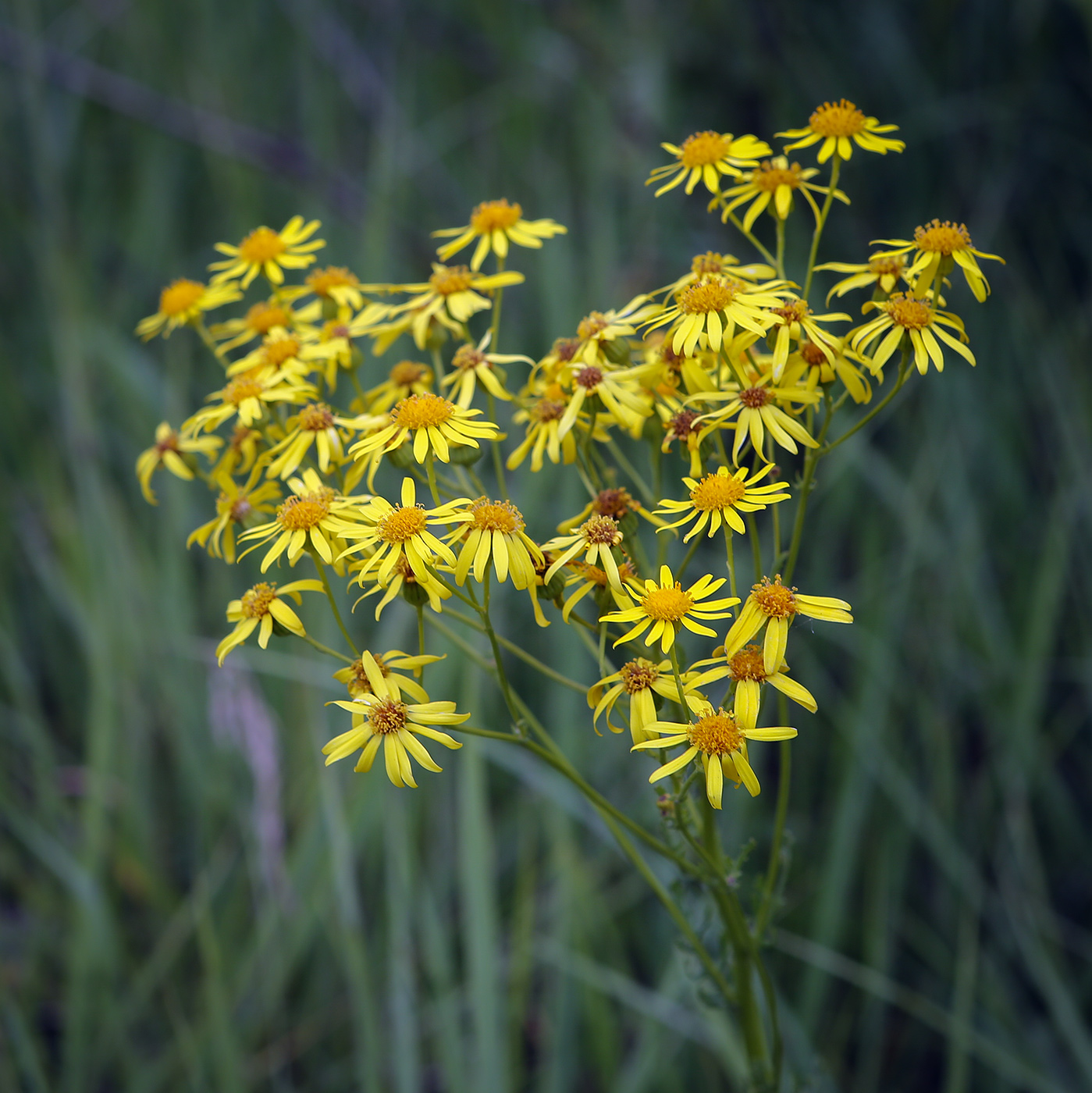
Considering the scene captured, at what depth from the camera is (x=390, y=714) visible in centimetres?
107

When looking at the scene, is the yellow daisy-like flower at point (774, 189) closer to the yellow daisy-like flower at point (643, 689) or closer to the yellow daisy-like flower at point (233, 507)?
the yellow daisy-like flower at point (643, 689)

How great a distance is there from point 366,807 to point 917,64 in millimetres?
3322

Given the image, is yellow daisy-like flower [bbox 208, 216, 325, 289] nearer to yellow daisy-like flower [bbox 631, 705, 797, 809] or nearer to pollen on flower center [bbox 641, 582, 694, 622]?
pollen on flower center [bbox 641, 582, 694, 622]

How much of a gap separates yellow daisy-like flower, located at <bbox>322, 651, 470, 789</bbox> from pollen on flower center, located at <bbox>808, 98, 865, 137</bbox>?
98cm

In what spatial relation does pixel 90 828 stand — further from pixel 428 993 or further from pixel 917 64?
pixel 917 64

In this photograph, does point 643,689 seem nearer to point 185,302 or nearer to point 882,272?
point 882,272

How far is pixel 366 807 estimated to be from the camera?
233 centimetres

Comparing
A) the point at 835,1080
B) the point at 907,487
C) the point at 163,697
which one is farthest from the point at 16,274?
the point at 835,1080

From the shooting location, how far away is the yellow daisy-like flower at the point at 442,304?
138 cm

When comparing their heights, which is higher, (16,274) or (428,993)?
(16,274)

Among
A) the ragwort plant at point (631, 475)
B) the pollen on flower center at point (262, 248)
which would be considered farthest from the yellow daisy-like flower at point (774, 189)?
the pollen on flower center at point (262, 248)

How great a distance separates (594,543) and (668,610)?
14 cm

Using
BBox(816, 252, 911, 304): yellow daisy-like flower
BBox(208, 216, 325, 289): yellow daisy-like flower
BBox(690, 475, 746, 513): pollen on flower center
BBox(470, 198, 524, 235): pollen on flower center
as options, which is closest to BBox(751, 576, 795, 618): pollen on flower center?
BBox(690, 475, 746, 513): pollen on flower center

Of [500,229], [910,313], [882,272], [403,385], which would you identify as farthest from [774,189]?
[403,385]
